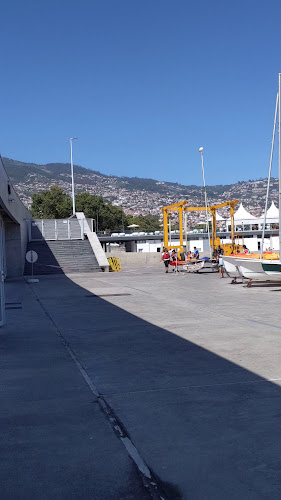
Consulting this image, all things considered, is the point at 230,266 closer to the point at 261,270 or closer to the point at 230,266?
the point at 230,266

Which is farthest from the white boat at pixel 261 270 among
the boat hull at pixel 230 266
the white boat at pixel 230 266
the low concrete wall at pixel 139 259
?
the low concrete wall at pixel 139 259

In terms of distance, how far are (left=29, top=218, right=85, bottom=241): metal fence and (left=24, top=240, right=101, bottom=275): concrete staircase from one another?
2.56ft

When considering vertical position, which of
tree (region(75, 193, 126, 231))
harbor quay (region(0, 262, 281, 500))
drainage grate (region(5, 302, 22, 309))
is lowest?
drainage grate (region(5, 302, 22, 309))

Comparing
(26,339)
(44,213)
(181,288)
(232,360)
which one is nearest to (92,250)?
(181,288)

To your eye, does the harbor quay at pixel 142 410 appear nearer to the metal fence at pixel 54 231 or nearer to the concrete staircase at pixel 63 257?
the concrete staircase at pixel 63 257

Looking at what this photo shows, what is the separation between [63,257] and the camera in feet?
130

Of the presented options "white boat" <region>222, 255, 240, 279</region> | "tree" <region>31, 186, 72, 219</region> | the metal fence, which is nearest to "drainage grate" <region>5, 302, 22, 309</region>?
"white boat" <region>222, 255, 240, 279</region>

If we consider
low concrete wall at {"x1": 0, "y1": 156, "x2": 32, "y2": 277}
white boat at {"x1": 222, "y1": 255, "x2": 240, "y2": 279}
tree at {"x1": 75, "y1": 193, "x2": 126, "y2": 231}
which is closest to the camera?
white boat at {"x1": 222, "y1": 255, "x2": 240, "y2": 279}

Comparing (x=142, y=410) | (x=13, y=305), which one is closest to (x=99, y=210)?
(x=13, y=305)

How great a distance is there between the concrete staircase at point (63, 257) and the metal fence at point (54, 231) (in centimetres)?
78

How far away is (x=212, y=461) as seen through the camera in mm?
4137

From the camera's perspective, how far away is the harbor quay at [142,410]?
12.6 ft

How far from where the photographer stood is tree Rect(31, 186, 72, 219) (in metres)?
96.8

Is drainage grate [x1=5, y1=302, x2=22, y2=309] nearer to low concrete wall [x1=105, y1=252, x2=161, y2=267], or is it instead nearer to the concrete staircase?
the concrete staircase
